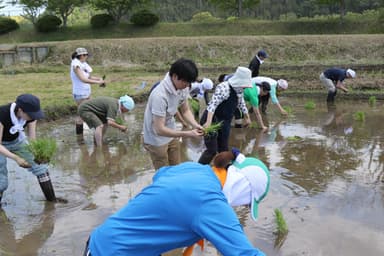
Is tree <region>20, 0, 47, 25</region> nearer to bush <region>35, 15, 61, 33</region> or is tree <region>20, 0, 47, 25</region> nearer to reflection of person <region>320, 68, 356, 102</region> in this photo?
bush <region>35, 15, 61, 33</region>

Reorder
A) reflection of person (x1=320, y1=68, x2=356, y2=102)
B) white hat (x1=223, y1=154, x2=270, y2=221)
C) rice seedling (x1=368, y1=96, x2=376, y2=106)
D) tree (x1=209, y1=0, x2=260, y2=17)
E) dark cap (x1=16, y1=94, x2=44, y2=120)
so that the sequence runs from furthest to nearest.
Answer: tree (x1=209, y1=0, x2=260, y2=17) < reflection of person (x1=320, y1=68, x2=356, y2=102) < rice seedling (x1=368, y1=96, x2=376, y2=106) < dark cap (x1=16, y1=94, x2=44, y2=120) < white hat (x1=223, y1=154, x2=270, y2=221)

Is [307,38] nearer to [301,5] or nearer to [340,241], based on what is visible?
[340,241]

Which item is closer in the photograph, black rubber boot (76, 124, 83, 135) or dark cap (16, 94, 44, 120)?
dark cap (16, 94, 44, 120)

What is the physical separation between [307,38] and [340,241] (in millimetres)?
19912

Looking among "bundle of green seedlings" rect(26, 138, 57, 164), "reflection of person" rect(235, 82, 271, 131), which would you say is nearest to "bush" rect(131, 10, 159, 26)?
"reflection of person" rect(235, 82, 271, 131)

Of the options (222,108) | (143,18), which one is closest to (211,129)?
(222,108)

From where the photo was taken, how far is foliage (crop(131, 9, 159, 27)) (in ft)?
110

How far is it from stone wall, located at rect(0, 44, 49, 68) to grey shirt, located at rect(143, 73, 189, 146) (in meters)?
20.0

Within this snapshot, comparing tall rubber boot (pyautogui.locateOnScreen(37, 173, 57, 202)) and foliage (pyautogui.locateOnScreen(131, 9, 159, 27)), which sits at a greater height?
foliage (pyautogui.locateOnScreen(131, 9, 159, 27))

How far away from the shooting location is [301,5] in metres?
56.9

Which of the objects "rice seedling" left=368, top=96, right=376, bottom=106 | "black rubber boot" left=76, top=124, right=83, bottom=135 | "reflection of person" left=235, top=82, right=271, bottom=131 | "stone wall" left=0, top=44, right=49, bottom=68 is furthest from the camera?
"stone wall" left=0, top=44, right=49, bottom=68

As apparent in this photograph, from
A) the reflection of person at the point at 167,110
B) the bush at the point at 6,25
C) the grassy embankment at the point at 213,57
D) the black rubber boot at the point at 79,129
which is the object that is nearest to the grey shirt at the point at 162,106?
the reflection of person at the point at 167,110

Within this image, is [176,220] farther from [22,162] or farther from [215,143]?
[215,143]

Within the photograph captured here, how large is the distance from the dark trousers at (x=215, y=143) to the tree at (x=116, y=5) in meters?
29.2
